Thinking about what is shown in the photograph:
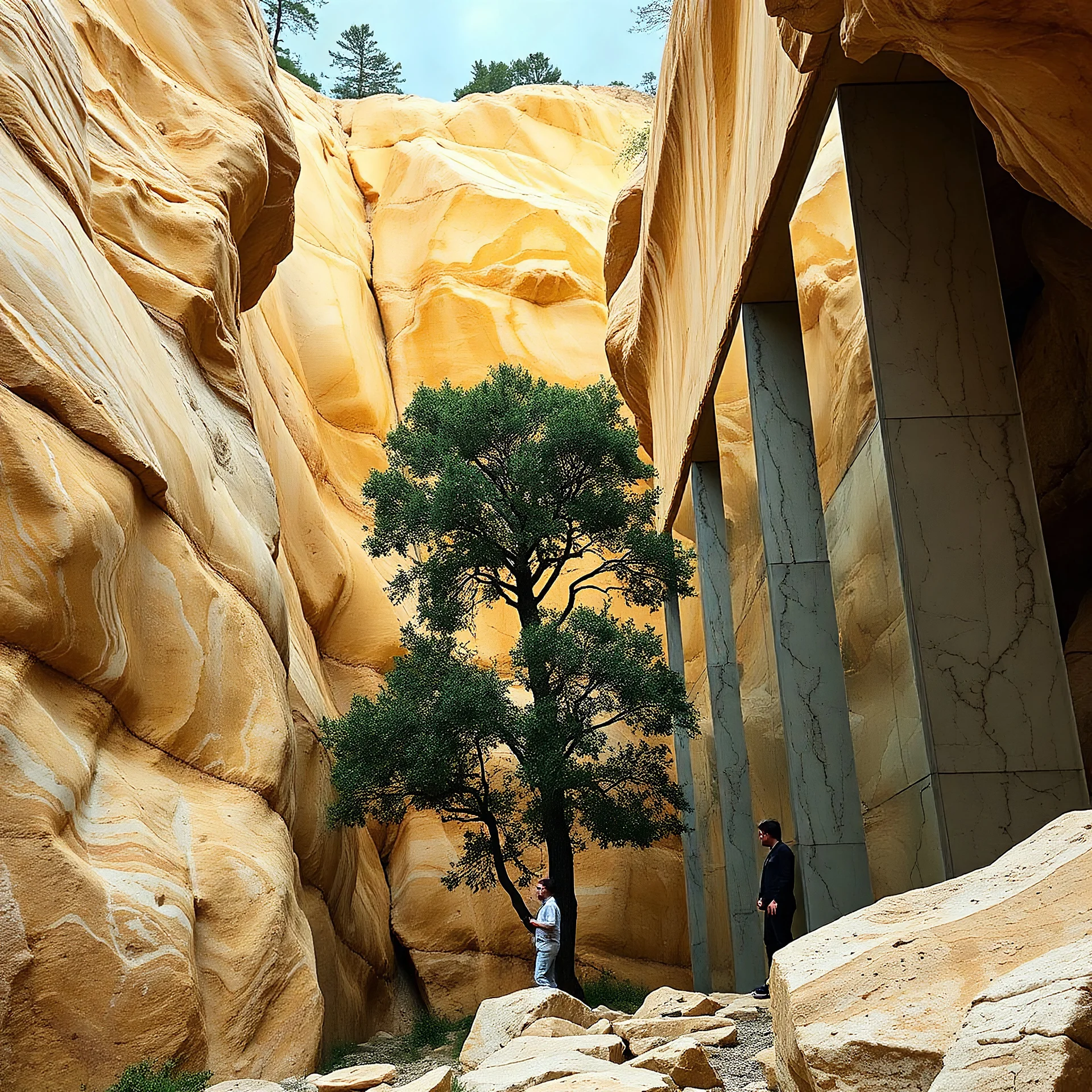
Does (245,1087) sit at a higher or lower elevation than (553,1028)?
lower

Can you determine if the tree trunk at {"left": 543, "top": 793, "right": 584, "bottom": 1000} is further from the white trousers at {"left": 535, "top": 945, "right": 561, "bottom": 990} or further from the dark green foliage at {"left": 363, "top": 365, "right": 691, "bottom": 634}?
the dark green foliage at {"left": 363, "top": 365, "right": 691, "bottom": 634}

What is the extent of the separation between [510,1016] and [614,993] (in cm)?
900

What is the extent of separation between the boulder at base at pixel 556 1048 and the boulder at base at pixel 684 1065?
0.29 metres

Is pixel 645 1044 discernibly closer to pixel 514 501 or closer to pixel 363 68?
pixel 514 501

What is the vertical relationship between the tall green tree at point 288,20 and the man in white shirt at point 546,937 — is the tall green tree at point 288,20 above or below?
above

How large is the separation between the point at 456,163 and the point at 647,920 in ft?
65.8

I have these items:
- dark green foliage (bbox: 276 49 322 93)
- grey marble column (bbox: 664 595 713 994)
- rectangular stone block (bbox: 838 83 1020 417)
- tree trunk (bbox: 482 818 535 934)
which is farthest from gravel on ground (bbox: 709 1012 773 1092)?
dark green foliage (bbox: 276 49 322 93)

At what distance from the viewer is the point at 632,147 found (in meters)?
31.4

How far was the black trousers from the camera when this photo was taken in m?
9.09

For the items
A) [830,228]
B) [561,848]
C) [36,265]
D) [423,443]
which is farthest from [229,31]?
[561,848]

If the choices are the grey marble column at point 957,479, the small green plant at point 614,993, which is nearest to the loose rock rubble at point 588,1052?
the grey marble column at point 957,479

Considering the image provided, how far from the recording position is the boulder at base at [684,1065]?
5.83 m

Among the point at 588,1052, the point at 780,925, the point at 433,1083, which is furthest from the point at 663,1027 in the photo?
the point at 433,1083

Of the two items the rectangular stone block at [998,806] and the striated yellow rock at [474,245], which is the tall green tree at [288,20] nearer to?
the striated yellow rock at [474,245]
